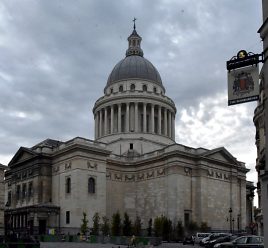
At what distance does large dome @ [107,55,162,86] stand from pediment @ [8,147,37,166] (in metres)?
24.5

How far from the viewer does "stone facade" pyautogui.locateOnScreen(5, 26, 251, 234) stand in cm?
7481

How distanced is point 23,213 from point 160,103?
110ft

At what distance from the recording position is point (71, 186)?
74125 millimetres

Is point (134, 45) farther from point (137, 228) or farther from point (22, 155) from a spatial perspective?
point (137, 228)

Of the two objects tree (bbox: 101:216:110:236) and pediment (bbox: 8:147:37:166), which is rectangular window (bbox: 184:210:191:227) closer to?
tree (bbox: 101:216:110:236)

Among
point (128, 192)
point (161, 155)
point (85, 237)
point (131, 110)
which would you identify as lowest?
point (85, 237)

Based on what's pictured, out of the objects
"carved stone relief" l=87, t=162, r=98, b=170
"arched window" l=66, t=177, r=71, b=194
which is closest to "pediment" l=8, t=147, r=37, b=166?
"arched window" l=66, t=177, r=71, b=194

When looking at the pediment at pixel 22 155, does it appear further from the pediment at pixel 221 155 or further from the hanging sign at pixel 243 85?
the hanging sign at pixel 243 85

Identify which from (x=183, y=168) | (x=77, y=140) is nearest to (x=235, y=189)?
(x=183, y=168)

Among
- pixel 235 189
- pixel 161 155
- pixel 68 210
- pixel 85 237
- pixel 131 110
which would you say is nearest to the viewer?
pixel 85 237

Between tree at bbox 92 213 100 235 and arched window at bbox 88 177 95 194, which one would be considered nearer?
tree at bbox 92 213 100 235

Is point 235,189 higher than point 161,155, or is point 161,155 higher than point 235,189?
point 161,155

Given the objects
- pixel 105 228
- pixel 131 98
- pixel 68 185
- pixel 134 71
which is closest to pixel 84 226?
pixel 105 228

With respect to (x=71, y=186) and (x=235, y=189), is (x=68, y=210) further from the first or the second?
(x=235, y=189)
